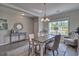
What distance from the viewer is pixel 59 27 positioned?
246cm

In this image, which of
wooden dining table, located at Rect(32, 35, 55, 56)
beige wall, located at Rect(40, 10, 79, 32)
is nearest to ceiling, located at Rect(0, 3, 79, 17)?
beige wall, located at Rect(40, 10, 79, 32)

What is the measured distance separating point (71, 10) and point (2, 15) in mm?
1730

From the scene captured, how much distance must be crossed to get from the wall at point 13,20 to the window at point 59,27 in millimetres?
523

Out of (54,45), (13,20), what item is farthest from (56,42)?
(13,20)

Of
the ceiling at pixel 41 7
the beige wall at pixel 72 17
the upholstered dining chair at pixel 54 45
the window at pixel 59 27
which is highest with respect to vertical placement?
the ceiling at pixel 41 7

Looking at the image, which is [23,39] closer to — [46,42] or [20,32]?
[20,32]

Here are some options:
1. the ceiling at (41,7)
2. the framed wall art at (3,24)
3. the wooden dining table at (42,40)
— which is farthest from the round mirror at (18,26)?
the wooden dining table at (42,40)

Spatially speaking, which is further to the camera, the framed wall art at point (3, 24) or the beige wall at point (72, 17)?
the framed wall art at point (3, 24)

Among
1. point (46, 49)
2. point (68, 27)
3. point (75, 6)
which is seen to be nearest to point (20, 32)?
point (46, 49)

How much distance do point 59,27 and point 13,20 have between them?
1226mm

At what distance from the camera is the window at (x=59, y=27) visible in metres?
2.35

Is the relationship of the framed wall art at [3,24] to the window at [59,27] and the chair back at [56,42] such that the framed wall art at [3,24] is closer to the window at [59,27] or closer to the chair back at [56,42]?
the window at [59,27]

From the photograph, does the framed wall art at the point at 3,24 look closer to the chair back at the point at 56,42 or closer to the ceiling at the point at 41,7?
the ceiling at the point at 41,7

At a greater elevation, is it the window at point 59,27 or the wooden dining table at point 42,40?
the window at point 59,27
